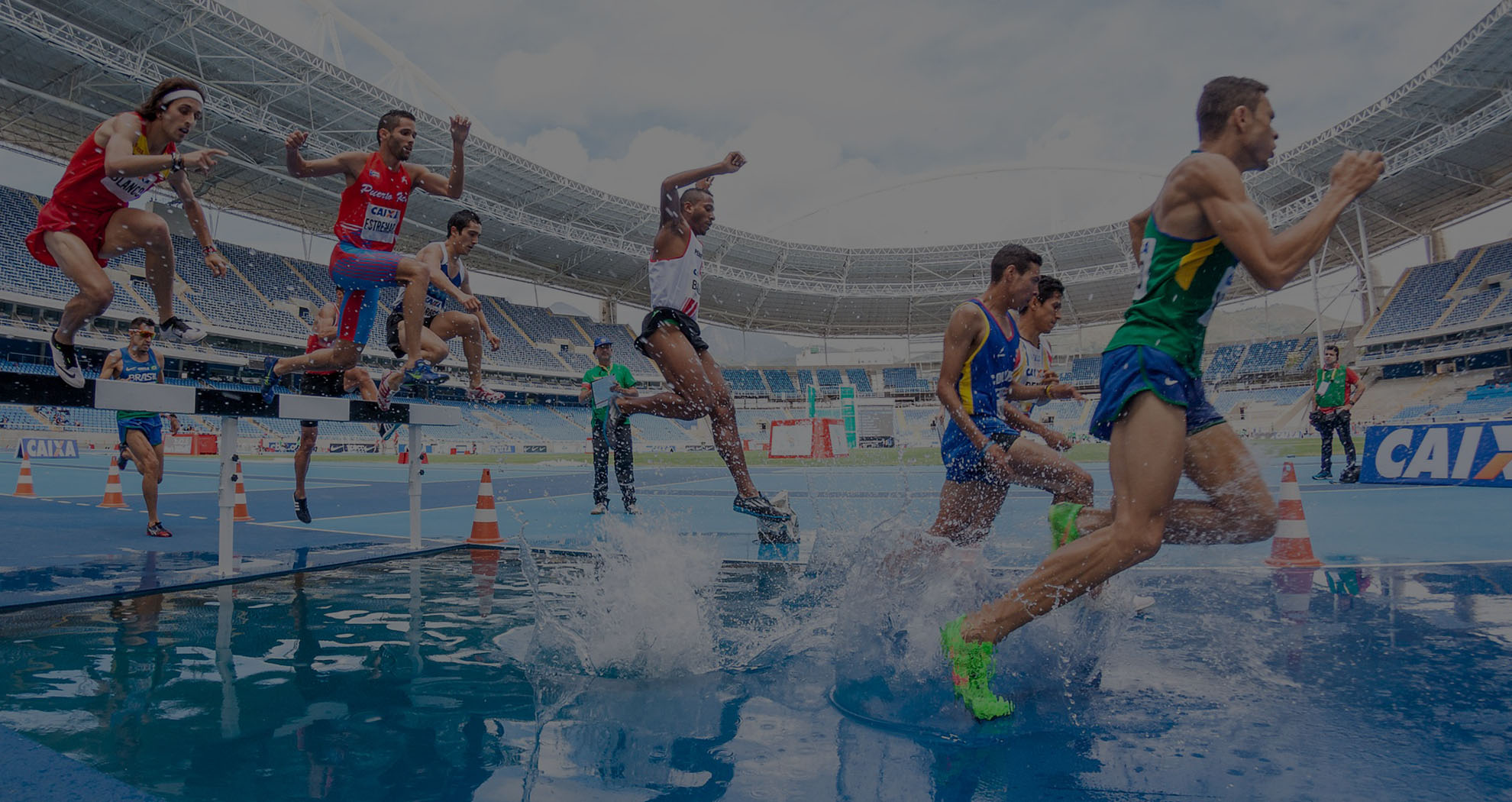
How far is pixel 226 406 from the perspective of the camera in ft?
16.7

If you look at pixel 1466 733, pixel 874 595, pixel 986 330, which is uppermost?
pixel 986 330

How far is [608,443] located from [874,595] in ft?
18.6

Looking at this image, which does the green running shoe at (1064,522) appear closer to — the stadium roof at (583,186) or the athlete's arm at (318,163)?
the athlete's arm at (318,163)

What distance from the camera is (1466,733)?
224 cm

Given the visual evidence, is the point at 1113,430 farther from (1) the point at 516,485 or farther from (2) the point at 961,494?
(1) the point at 516,485

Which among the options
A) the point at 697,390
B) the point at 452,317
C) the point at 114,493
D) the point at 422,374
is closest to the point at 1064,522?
the point at 697,390

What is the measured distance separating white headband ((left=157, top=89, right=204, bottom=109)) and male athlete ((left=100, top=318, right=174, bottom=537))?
353cm

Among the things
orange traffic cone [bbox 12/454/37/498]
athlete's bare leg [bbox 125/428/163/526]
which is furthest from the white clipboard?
orange traffic cone [bbox 12/454/37/498]

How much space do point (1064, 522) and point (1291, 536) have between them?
314cm

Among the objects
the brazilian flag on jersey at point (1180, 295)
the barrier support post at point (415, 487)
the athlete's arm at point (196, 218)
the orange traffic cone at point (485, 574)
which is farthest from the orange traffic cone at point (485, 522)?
the brazilian flag on jersey at point (1180, 295)

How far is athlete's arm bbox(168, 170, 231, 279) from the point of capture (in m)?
4.40

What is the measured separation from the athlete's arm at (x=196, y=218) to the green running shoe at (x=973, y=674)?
431 centimetres

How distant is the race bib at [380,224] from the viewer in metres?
5.20

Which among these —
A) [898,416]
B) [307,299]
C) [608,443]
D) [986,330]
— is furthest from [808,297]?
[986,330]
